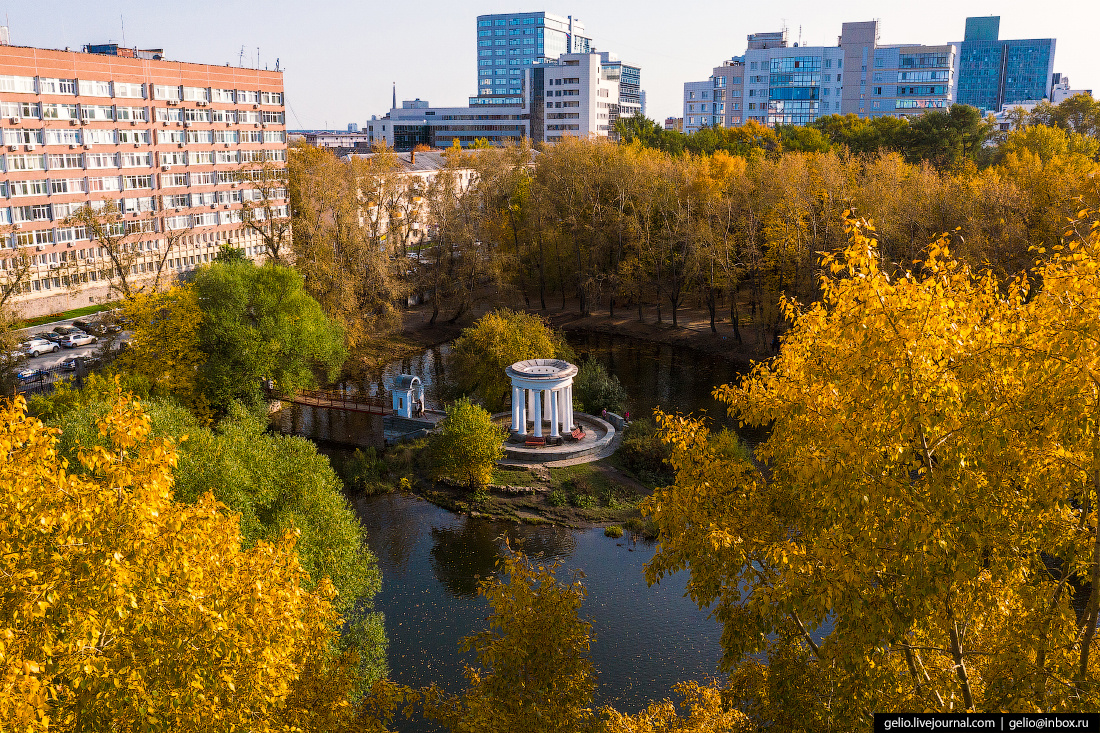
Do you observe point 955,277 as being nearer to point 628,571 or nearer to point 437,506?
point 628,571

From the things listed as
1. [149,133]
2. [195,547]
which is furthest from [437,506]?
[149,133]

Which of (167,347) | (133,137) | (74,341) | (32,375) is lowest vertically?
(32,375)

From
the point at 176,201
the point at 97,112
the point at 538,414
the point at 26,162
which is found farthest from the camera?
the point at 176,201

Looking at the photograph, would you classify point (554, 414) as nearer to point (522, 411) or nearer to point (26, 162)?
point (522, 411)

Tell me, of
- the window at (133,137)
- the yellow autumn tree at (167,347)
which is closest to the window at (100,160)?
the window at (133,137)

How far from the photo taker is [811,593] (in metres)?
9.98

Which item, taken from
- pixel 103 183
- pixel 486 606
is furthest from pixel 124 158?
pixel 486 606

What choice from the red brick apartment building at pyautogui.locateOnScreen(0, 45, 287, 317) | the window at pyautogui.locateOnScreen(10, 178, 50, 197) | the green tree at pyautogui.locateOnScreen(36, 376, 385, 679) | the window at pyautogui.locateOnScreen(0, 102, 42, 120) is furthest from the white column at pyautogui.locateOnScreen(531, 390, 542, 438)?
the window at pyautogui.locateOnScreen(0, 102, 42, 120)

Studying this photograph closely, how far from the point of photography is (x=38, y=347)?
50.4 m

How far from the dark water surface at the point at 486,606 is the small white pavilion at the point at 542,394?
6.79 meters

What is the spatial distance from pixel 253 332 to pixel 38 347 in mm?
19726

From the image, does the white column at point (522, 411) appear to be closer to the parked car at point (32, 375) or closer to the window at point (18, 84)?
the parked car at point (32, 375)

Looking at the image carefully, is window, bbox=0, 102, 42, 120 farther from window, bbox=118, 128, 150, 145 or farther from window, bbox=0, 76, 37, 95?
window, bbox=118, 128, 150, 145

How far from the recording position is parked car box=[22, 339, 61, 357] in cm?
4947
